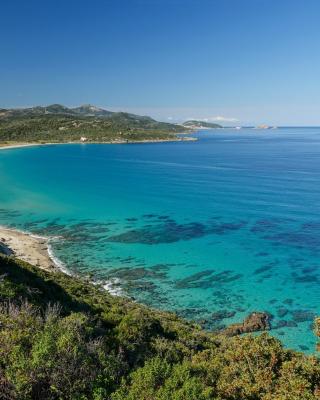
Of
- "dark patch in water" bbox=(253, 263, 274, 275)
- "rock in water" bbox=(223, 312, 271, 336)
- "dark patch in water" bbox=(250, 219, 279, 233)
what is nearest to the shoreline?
"rock in water" bbox=(223, 312, 271, 336)

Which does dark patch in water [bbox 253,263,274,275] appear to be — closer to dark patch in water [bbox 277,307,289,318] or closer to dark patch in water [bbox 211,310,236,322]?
dark patch in water [bbox 277,307,289,318]

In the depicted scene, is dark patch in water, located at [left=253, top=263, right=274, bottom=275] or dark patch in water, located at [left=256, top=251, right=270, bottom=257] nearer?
dark patch in water, located at [left=253, top=263, right=274, bottom=275]

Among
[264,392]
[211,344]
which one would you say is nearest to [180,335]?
[211,344]

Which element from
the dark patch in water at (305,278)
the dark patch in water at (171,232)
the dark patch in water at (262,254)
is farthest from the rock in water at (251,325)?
the dark patch in water at (171,232)

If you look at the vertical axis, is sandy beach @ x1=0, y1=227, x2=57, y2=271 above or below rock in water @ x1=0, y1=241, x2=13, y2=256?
below

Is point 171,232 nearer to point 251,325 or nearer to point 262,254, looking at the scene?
point 262,254

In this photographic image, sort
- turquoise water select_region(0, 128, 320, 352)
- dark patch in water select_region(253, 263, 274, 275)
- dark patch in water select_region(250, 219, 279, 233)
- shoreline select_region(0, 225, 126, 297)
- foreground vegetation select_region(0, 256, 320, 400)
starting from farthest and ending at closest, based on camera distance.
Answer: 1. dark patch in water select_region(250, 219, 279, 233)
2. dark patch in water select_region(253, 263, 274, 275)
3. shoreline select_region(0, 225, 126, 297)
4. turquoise water select_region(0, 128, 320, 352)
5. foreground vegetation select_region(0, 256, 320, 400)

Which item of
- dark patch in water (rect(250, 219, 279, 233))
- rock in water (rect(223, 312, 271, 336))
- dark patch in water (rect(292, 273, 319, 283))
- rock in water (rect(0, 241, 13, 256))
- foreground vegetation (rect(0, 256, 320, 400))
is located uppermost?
foreground vegetation (rect(0, 256, 320, 400))
